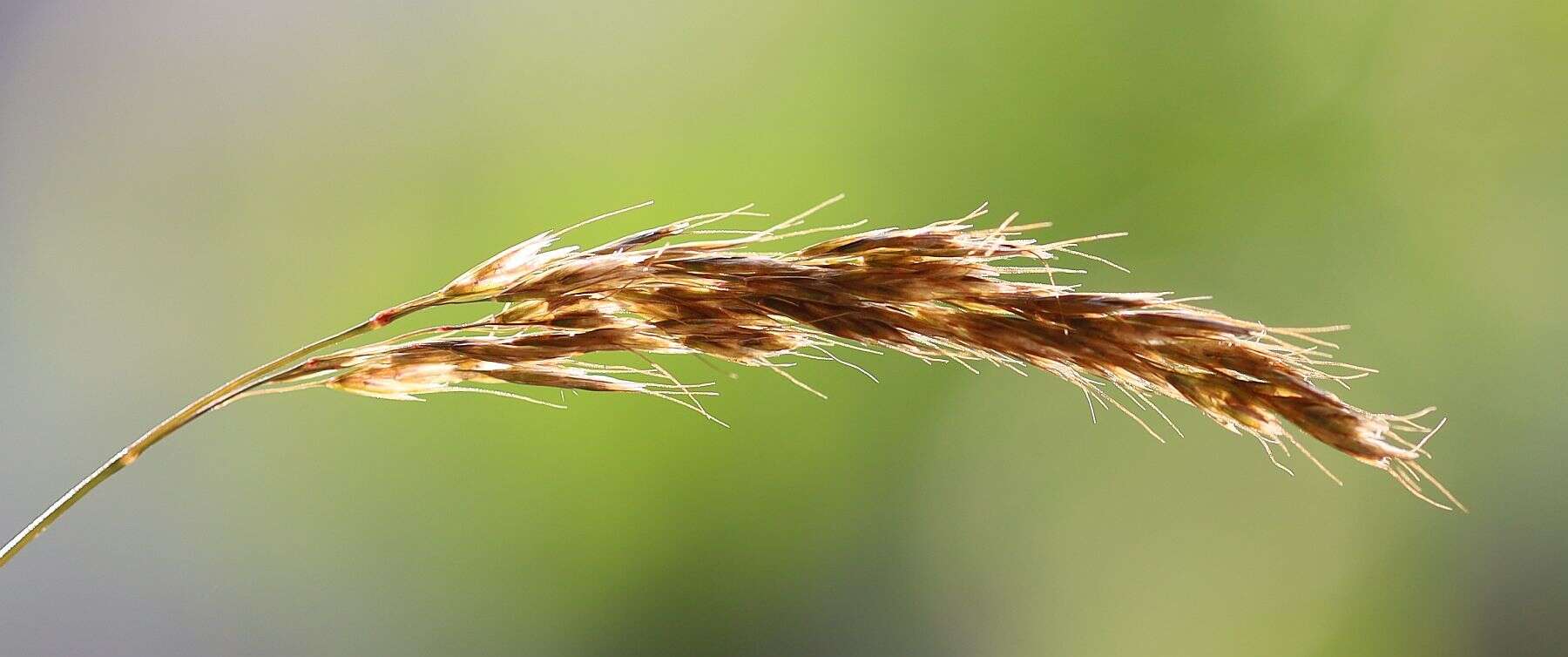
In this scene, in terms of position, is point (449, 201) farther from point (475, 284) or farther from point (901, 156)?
point (475, 284)

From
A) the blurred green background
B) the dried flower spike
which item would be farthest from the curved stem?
the blurred green background

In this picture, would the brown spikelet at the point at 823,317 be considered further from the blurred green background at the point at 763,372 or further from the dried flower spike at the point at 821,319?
the blurred green background at the point at 763,372

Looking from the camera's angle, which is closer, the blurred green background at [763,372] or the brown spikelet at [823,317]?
the brown spikelet at [823,317]

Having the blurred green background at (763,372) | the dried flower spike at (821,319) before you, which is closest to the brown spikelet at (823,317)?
the dried flower spike at (821,319)

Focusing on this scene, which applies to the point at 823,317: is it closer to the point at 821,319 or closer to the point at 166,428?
the point at 821,319

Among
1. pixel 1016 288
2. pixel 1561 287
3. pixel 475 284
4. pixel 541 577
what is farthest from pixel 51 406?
pixel 1561 287
